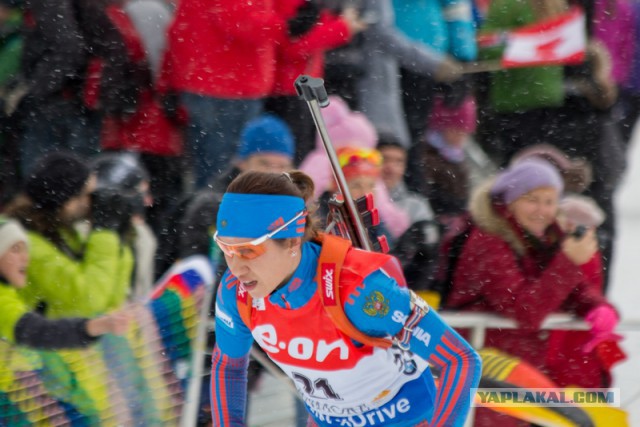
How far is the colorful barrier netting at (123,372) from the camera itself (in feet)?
12.8

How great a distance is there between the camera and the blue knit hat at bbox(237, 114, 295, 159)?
5031 millimetres

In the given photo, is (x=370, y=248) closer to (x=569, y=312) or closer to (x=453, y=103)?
(x=569, y=312)

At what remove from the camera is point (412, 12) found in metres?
5.88

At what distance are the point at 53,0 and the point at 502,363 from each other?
8.35 feet

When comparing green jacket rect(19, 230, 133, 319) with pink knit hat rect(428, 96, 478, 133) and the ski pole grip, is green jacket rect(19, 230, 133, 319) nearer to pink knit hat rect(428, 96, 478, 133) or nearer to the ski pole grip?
the ski pole grip

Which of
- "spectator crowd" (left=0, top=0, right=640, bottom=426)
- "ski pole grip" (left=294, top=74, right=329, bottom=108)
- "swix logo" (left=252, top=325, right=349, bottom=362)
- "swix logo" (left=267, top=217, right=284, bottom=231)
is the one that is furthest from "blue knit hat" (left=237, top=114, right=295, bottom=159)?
"swix logo" (left=267, top=217, right=284, bottom=231)

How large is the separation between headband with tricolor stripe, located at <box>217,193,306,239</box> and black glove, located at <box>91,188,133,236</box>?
65.3 inches

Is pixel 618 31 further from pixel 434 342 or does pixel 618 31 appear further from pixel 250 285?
pixel 250 285

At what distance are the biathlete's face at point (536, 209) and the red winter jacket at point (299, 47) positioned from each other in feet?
4.32

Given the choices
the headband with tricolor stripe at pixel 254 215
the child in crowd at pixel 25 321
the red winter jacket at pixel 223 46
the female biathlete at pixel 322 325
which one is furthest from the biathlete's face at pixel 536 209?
the headband with tricolor stripe at pixel 254 215

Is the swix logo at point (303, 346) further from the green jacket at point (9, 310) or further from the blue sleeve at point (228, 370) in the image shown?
the green jacket at point (9, 310)

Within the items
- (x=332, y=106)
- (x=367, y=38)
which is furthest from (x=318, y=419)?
(x=367, y=38)

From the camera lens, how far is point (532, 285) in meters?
4.54

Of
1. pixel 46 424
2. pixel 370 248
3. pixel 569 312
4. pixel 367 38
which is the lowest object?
pixel 569 312
